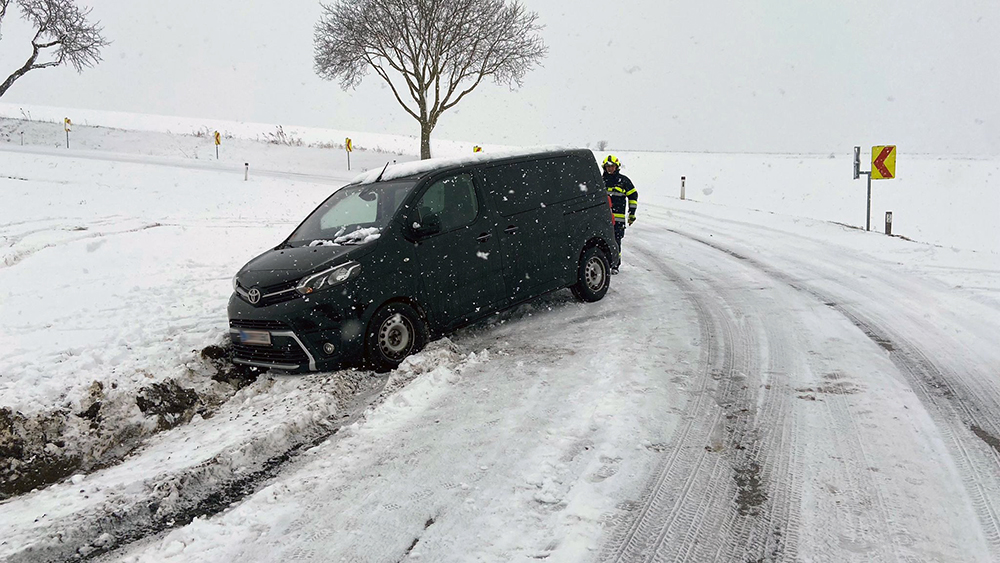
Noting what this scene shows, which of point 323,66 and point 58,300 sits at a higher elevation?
point 323,66

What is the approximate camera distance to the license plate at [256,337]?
555 centimetres

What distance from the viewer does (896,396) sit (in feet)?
15.9

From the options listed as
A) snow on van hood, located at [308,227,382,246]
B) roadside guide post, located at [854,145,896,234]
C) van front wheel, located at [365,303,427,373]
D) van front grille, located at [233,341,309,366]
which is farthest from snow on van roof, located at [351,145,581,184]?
roadside guide post, located at [854,145,896,234]

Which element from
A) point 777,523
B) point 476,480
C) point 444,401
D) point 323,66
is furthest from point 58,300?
point 323,66

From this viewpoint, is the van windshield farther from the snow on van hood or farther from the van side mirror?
the van side mirror

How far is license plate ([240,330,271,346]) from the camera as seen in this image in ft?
18.2

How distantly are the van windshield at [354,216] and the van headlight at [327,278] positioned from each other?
0.38 meters

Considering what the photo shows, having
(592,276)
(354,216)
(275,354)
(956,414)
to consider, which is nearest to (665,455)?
(956,414)

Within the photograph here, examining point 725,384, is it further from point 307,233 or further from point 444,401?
point 307,233

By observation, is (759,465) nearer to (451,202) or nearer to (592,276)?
(451,202)

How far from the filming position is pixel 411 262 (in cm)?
598

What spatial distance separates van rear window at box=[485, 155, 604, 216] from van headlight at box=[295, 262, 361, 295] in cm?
192

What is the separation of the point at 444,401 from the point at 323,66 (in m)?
31.3

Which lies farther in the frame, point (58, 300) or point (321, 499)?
point (58, 300)
